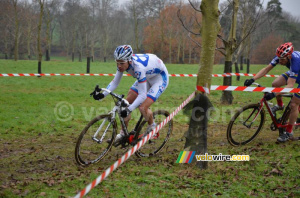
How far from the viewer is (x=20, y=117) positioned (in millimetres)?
9211

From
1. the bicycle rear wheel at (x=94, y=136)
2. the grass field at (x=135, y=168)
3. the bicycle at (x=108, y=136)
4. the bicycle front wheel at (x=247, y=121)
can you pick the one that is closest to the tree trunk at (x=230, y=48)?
the grass field at (x=135, y=168)

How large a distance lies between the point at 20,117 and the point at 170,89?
985 cm

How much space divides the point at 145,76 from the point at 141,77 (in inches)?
4.6

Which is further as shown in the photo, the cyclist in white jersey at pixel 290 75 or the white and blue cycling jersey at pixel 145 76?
the cyclist in white jersey at pixel 290 75

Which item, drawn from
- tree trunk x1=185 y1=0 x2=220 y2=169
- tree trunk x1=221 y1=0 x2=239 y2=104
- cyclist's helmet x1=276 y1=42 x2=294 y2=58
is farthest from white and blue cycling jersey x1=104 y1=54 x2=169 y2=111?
tree trunk x1=221 y1=0 x2=239 y2=104

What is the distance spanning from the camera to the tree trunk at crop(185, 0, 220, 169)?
17.0 ft

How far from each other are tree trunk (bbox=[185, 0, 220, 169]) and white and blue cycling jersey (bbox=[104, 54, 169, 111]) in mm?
1039

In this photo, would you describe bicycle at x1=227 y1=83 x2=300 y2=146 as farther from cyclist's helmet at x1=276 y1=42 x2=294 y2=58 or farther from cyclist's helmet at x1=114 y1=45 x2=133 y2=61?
cyclist's helmet at x1=114 y1=45 x2=133 y2=61

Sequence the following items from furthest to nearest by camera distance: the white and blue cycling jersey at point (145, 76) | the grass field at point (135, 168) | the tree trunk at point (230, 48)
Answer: the tree trunk at point (230, 48)
the white and blue cycling jersey at point (145, 76)
the grass field at point (135, 168)

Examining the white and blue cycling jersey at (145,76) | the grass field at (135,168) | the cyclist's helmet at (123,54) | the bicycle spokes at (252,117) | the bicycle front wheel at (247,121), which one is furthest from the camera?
the bicycle spokes at (252,117)

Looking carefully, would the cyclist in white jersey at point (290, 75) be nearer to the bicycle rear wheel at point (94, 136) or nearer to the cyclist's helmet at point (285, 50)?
the cyclist's helmet at point (285, 50)

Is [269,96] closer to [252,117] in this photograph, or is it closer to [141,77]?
[252,117]

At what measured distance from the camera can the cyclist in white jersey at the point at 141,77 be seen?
5379 millimetres

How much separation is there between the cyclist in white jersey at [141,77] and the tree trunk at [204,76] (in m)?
1.04
